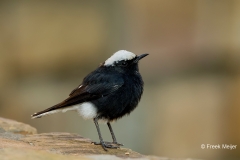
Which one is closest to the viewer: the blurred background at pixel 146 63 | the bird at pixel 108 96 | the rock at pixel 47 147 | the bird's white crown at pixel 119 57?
the rock at pixel 47 147

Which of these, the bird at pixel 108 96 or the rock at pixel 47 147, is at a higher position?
the bird at pixel 108 96

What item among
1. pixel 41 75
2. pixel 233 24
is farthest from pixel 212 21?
pixel 41 75

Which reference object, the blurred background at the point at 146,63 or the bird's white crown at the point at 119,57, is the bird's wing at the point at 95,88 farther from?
the blurred background at the point at 146,63

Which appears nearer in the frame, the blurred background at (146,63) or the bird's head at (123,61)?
the bird's head at (123,61)

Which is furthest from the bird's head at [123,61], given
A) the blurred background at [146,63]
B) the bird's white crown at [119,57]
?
the blurred background at [146,63]

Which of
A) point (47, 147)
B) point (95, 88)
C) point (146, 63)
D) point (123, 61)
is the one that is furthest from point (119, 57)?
point (146, 63)

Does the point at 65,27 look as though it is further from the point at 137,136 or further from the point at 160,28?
the point at 137,136
